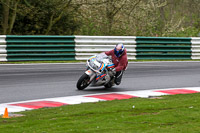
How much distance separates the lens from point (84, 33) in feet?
79.3

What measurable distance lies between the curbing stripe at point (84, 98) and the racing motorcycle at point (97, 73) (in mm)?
523

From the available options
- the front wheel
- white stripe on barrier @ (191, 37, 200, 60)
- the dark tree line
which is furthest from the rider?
white stripe on barrier @ (191, 37, 200, 60)

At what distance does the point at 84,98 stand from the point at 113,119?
3.35 meters

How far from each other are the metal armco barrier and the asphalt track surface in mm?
1280

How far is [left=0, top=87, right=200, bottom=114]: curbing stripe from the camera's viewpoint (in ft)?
32.7

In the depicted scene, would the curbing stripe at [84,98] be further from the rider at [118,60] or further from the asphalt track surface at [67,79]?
the rider at [118,60]

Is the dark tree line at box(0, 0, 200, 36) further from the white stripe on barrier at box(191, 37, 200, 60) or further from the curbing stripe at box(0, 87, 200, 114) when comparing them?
the curbing stripe at box(0, 87, 200, 114)

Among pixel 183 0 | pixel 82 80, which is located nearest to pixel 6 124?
pixel 82 80

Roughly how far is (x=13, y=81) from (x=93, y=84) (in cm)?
274

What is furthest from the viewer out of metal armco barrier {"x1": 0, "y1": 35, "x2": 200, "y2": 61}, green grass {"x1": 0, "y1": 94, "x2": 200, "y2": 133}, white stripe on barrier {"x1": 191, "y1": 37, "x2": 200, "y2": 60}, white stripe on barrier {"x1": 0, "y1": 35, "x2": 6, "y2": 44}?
white stripe on barrier {"x1": 191, "y1": 37, "x2": 200, "y2": 60}

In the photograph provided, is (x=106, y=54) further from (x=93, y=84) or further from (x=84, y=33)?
(x=84, y=33)

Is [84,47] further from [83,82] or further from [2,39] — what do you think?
[83,82]

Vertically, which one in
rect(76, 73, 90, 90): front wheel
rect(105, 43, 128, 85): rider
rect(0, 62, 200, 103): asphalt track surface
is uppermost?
rect(105, 43, 128, 85): rider

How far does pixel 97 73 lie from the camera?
12.2 metres
